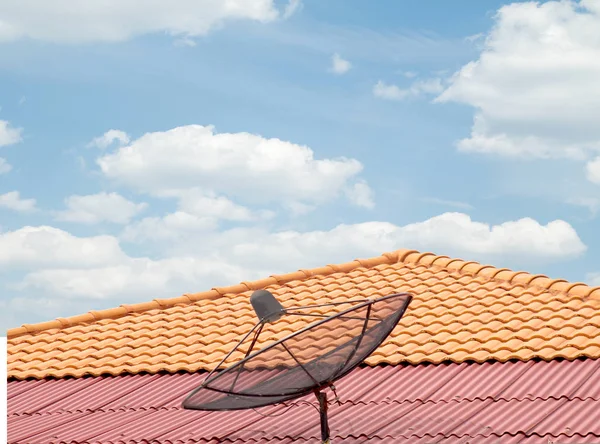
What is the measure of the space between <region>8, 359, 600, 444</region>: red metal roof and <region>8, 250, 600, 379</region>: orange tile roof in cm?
53

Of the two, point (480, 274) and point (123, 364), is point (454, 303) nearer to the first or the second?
point (480, 274)

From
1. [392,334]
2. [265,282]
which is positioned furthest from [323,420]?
[265,282]

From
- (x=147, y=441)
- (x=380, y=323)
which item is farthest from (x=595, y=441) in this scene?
(x=147, y=441)

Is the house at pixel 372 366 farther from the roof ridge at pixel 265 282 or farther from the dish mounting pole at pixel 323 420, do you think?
the dish mounting pole at pixel 323 420

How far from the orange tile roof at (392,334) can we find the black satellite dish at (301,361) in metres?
3.54

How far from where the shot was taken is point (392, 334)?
14.8 m

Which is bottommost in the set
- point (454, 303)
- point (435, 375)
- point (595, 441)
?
point (595, 441)

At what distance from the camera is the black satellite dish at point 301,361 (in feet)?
32.4

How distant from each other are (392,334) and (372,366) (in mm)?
1137

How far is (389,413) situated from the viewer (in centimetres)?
1195

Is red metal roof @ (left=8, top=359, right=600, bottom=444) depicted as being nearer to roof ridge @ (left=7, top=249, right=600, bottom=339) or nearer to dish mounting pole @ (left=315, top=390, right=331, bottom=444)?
dish mounting pole @ (left=315, top=390, right=331, bottom=444)

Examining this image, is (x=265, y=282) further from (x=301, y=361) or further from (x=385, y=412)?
(x=301, y=361)

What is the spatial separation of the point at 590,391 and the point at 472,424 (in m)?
1.61

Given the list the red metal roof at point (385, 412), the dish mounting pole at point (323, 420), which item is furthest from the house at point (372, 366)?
the dish mounting pole at point (323, 420)
